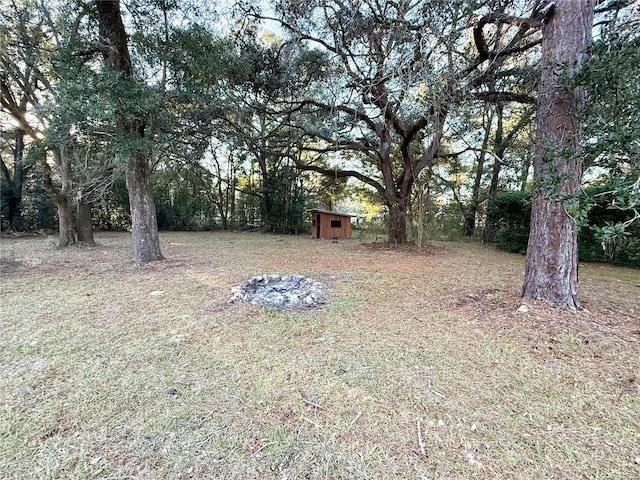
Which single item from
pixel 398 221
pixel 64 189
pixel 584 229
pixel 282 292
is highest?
pixel 64 189

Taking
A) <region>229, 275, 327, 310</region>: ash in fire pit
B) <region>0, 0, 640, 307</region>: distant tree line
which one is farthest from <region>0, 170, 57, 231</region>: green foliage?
<region>229, 275, 327, 310</region>: ash in fire pit

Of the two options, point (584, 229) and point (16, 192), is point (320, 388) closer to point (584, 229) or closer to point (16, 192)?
point (584, 229)

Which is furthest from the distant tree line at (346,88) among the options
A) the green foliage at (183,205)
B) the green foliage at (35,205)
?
the green foliage at (183,205)

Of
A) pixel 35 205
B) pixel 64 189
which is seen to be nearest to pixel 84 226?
pixel 64 189

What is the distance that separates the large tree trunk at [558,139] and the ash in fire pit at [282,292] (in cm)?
233

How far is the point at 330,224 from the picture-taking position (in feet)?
40.0

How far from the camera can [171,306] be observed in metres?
3.16

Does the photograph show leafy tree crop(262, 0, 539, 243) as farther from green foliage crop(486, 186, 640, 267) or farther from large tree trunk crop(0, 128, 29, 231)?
large tree trunk crop(0, 128, 29, 231)

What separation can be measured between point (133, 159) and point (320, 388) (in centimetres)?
535

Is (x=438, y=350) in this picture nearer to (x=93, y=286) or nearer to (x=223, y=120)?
(x=93, y=286)

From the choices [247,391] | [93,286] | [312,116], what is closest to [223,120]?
[312,116]

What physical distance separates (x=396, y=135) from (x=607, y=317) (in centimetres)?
701

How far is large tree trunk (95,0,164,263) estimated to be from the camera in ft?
16.1

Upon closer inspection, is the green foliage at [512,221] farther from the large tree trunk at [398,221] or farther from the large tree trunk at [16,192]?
the large tree trunk at [16,192]
